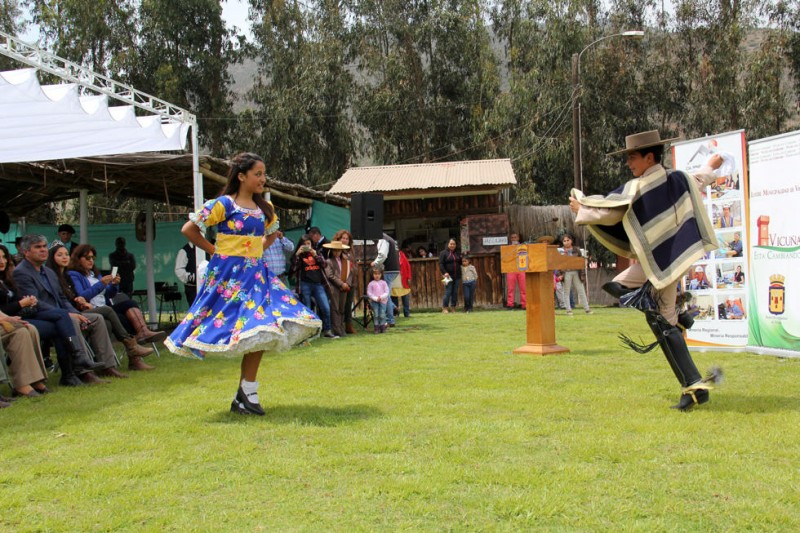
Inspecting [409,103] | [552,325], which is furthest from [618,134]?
[552,325]

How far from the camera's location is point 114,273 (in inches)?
332

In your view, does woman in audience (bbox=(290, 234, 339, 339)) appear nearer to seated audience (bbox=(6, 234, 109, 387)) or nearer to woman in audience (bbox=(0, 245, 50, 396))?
seated audience (bbox=(6, 234, 109, 387))

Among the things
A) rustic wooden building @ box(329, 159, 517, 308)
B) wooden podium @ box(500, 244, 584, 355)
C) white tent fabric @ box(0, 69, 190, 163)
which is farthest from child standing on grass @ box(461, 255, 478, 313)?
wooden podium @ box(500, 244, 584, 355)

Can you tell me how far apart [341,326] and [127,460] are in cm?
829

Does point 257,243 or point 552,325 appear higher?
point 257,243

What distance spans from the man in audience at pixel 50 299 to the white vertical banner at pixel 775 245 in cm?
672

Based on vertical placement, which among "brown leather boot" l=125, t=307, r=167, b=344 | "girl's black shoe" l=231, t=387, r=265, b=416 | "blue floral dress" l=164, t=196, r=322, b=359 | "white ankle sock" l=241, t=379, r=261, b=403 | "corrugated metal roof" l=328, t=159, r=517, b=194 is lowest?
"girl's black shoe" l=231, t=387, r=265, b=416

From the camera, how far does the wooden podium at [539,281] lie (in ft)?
28.3

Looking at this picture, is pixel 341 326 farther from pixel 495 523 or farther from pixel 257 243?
pixel 495 523

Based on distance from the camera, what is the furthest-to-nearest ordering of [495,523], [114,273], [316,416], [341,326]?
[341,326] < [114,273] < [316,416] < [495,523]

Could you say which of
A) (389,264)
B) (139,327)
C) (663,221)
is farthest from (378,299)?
(663,221)

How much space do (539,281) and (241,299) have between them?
4.53 meters

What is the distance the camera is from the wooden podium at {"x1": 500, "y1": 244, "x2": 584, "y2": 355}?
340 inches

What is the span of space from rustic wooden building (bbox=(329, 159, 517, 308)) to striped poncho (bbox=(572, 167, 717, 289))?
14146mm
